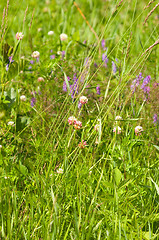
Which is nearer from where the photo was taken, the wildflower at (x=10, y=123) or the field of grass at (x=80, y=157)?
the field of grass at (x=80, y=157)

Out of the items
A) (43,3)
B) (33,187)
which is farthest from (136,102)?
(43,3)

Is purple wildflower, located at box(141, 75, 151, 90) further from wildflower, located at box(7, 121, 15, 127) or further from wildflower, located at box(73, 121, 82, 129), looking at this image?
wildflower, located at box(7, 121, 15, 127)

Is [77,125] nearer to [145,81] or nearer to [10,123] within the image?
[10,123]

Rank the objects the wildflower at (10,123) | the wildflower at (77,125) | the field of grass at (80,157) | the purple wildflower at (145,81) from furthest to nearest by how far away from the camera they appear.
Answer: the purple wildflower at (145,81)
the wildflower at (10,123)
the wildflower at (77,125)
the field of grass at (80,157)

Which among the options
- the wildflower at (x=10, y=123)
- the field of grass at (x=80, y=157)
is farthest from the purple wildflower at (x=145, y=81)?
the wildflower at (x=10, y=123)

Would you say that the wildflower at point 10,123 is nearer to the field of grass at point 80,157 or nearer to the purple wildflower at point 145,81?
the field of grass at point 80,157

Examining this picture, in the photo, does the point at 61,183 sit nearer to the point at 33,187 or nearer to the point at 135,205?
the point at 33,187

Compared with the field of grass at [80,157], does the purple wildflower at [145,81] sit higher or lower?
higher

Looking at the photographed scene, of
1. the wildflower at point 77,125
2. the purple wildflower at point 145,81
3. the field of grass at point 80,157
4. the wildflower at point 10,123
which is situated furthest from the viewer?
the purple wildflower at point 145,81

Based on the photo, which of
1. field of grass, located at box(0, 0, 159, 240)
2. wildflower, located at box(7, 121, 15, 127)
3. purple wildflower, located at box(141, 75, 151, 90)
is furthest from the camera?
purple wildflower, located at box(141, 75, 151, 90)

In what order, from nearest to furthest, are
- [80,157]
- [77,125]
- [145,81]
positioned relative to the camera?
[77,125] < [80,157] < [145,81]

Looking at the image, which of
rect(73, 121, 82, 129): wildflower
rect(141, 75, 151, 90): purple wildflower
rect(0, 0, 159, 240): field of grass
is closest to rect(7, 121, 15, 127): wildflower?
rect(0, 0, 159, 240): field of grass

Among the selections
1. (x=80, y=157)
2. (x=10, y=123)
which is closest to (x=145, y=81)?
(x=80, y=157)

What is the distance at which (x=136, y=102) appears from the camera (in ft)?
6.41
